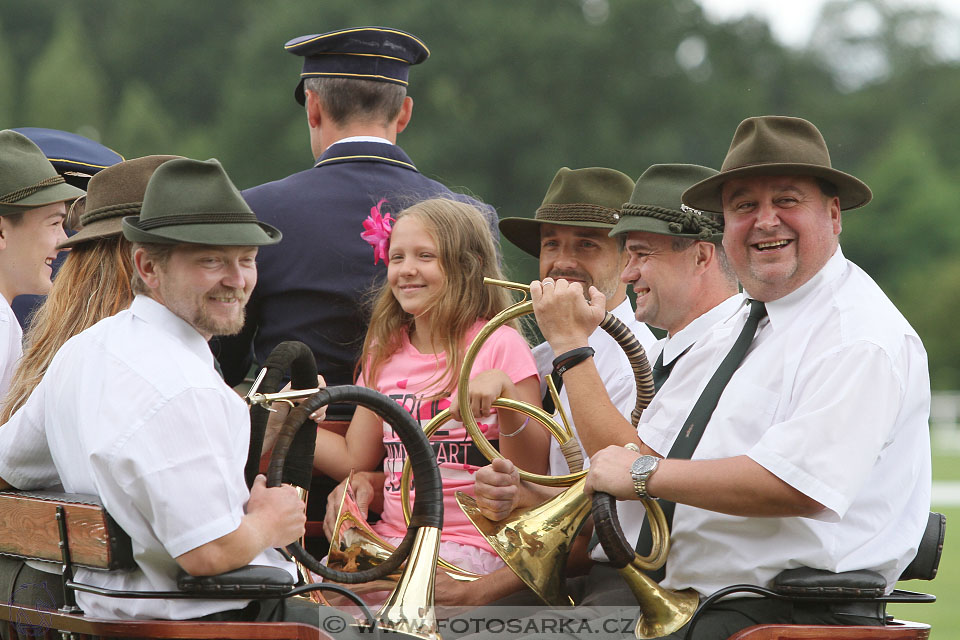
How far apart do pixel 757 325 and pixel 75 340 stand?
199cm

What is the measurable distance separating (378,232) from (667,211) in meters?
1.02

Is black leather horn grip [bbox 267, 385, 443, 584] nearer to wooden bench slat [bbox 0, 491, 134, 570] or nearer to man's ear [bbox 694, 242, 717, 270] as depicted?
wooden bench slat [bbox 0, 491, 134, 570]

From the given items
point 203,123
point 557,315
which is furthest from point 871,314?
point 203,123

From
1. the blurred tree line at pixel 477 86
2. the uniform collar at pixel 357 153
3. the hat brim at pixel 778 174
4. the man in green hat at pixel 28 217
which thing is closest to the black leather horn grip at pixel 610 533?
the hat brim at pixel 778 174

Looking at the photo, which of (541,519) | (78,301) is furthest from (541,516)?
(78,301)

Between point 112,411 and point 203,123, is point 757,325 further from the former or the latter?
point 203,123

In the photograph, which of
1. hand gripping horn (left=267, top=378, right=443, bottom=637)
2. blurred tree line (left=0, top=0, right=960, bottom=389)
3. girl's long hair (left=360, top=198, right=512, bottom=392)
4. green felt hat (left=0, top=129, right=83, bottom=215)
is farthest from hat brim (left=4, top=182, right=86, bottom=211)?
blurred tree line (left=0, top=0, right=960, bottom=389)

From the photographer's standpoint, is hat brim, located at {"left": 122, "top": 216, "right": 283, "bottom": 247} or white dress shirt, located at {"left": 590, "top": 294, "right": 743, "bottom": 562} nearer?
hat brim, located at {"left": 122, "top": 216, "right": 283, "bottom": 247}

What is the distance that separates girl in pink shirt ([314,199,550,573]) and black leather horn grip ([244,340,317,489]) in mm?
592

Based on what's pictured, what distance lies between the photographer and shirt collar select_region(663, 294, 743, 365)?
4.39 meters

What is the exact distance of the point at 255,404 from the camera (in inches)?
142

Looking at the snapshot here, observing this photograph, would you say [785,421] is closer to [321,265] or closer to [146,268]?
[146,268]

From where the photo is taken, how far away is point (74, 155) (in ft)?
18.6

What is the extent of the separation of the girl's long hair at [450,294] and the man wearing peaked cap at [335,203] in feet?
0.71
